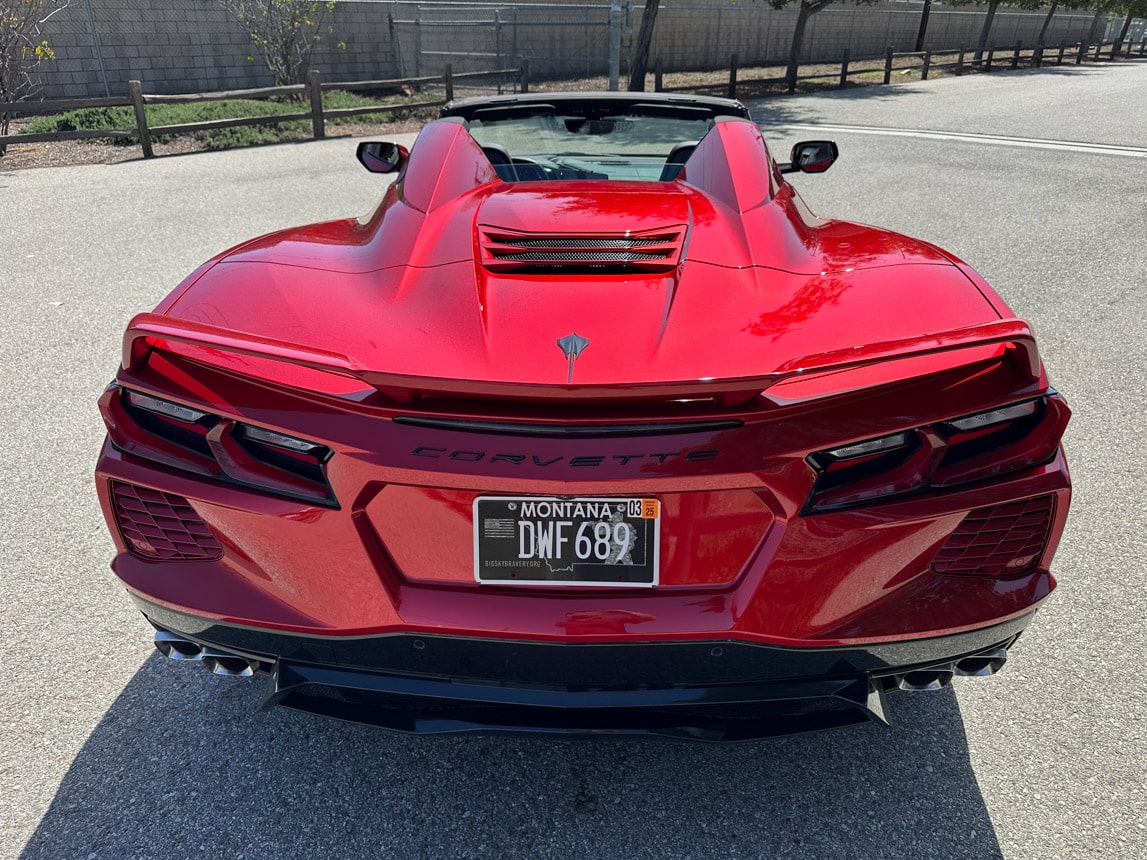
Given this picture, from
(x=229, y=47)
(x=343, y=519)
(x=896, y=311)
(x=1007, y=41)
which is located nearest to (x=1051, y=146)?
(x=896, y=311)

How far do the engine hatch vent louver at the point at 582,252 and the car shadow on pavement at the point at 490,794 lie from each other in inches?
41.6

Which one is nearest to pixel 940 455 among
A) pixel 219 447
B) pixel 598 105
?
pixel 219 447

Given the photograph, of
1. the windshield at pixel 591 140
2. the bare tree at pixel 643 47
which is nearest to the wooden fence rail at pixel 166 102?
the bare tree at pixel 643 47

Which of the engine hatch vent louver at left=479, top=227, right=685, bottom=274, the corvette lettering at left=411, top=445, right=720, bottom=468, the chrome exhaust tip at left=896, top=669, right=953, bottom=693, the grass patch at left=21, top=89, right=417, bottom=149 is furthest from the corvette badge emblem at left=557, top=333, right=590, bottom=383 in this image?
the grass patch at left=21, top=89, right=417, bottom=149

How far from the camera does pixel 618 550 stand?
1.63 metres

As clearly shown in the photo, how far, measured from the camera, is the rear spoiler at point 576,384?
155 cm

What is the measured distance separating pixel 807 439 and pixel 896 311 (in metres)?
0.42

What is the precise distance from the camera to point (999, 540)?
1.74m

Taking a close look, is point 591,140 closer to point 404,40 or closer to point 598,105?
point 598,105

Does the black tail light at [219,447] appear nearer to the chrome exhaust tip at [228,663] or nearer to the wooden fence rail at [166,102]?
the chrome exhaust tip at [228,663]

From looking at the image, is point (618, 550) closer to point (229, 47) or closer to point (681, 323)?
point (681, 323)

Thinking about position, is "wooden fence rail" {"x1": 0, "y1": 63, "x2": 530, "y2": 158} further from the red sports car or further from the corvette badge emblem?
the corvette badge emblem

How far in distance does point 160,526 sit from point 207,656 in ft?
1.04

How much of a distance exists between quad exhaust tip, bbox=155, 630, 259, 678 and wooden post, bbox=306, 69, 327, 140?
13322 mm
